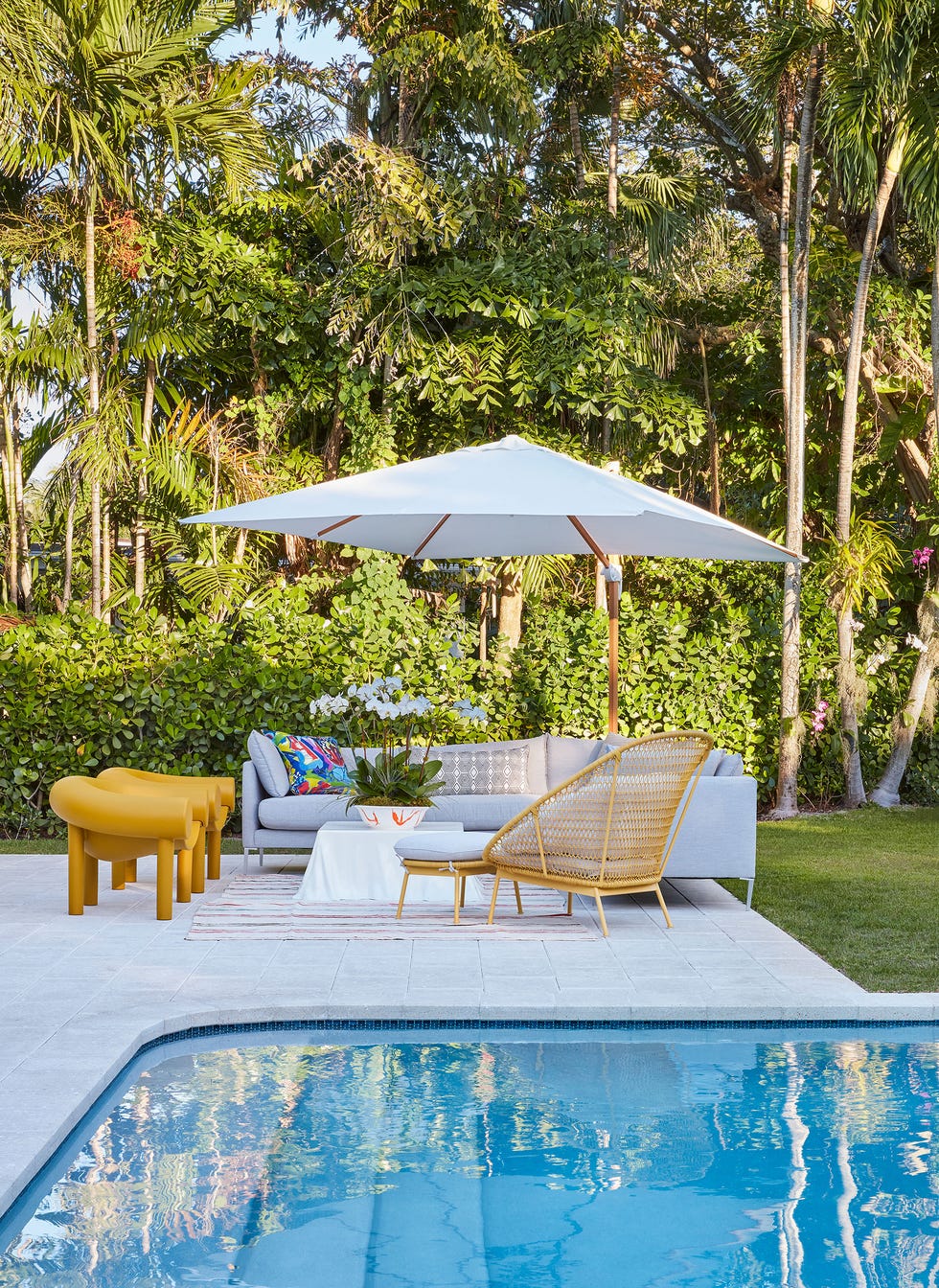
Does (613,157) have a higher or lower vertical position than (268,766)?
higher

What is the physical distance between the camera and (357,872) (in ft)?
23.4

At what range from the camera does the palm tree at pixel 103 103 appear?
9305 mm

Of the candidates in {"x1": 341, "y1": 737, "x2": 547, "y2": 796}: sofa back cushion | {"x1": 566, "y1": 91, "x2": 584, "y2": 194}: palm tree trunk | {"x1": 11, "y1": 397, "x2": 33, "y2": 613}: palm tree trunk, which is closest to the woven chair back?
{"x1": 341, "y1": 737, "x2": 547, "y2": 796}: sofa back cushion

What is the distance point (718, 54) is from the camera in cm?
1271

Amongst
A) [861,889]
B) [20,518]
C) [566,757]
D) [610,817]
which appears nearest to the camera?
[610,817]

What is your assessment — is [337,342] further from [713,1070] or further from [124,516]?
[713,1070]

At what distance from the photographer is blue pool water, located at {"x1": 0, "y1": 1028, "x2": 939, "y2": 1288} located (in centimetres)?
287

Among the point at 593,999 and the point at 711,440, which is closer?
the point at 593,999

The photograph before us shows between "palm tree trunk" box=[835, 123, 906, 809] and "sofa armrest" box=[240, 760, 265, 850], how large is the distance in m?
5.41

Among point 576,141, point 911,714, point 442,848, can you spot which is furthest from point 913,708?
point 442,848

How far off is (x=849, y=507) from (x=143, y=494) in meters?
5.74

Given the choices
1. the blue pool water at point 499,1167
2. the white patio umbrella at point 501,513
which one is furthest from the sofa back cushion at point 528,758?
the blue pool water at point 499,1167

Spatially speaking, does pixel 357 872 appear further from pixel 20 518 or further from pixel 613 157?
pixel 613 157

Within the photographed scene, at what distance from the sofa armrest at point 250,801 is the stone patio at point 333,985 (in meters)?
1.43
